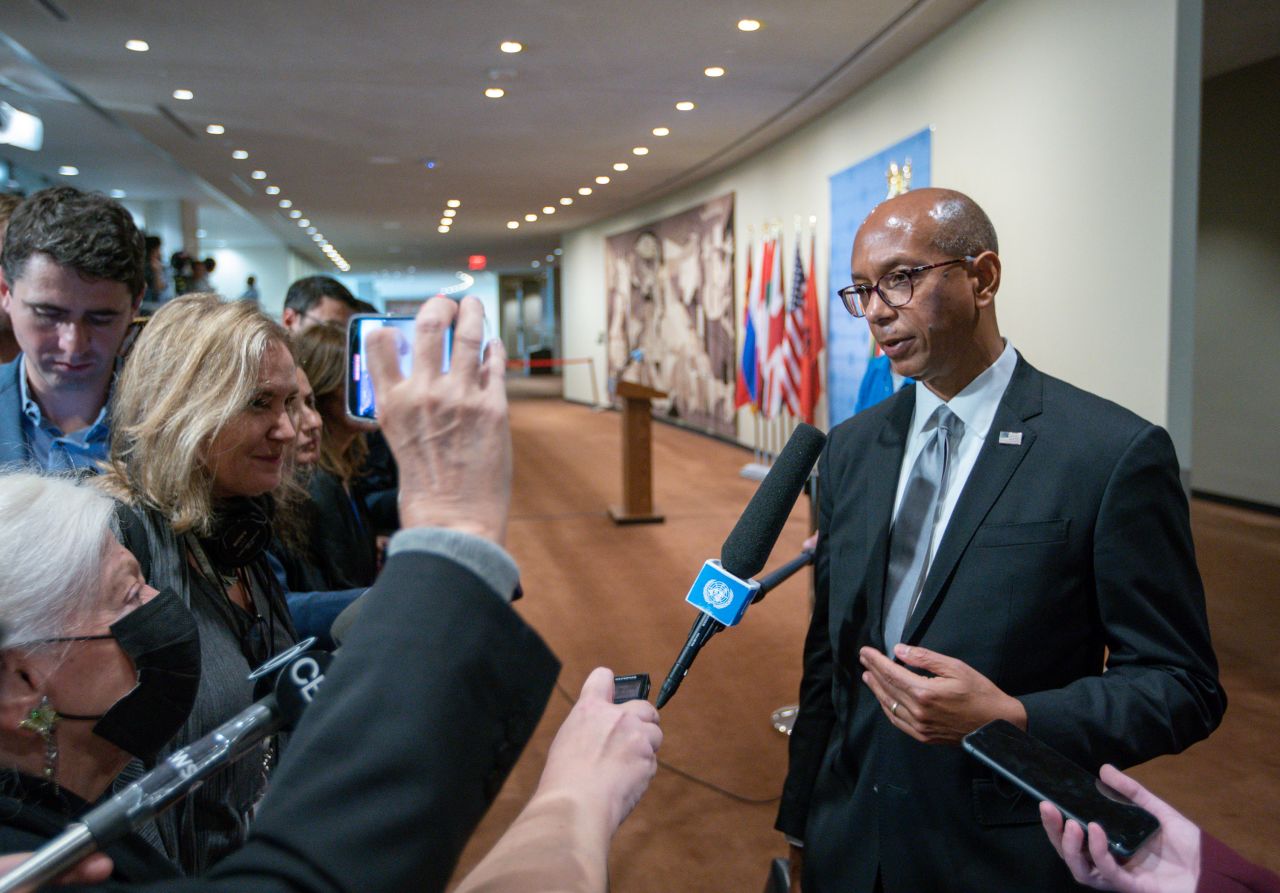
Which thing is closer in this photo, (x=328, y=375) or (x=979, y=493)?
(x=979, y=493)

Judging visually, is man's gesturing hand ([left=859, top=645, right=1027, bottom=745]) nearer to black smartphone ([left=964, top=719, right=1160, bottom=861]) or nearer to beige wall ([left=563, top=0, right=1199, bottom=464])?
black smartphone ([left=964, top=719, right=1160, bottom=861])

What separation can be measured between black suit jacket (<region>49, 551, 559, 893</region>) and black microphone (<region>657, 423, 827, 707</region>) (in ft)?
1.11

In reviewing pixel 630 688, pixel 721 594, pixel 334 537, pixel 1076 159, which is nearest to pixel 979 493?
pixel 721 594

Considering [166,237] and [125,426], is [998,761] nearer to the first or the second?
[125,426]

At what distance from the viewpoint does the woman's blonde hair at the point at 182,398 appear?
151 cm

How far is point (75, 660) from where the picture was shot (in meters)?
1.00

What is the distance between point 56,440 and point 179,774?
1.67 metres

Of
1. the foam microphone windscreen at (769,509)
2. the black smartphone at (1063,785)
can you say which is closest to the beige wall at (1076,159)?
the foam microphone windscreen at (769,509)

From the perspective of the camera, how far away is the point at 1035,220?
203 inches

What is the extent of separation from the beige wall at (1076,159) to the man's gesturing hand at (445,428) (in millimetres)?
4058

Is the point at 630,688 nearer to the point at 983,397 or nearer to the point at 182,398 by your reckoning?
the point at 983,397

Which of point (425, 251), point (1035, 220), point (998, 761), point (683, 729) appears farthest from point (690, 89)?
point (425, 251)

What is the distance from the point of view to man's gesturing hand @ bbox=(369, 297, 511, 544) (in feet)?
2.38

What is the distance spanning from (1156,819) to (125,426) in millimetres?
1597
